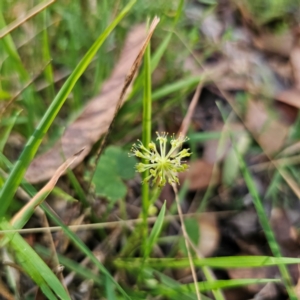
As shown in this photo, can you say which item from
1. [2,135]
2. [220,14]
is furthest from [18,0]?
[220,14]

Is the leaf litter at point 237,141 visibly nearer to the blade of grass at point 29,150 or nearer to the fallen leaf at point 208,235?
the fallen leaf at point 208,235

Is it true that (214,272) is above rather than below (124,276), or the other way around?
below

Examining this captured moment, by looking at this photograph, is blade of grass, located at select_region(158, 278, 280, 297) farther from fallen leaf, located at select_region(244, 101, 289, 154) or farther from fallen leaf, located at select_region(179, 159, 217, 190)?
fallen leaf, located at select_region(244, 101, 289, 154)

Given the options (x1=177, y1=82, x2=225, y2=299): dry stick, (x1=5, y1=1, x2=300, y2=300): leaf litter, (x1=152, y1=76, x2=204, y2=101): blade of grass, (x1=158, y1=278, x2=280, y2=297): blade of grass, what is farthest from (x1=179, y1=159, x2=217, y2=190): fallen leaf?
(x1=158, y1=278, x2=280, y2=297): blade of grass

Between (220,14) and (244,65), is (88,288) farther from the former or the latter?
(220,14)

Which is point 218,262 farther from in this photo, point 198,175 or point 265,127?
point 265,127

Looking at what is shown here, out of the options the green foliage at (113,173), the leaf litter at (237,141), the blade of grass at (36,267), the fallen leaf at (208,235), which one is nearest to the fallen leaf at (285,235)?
the leaf litter at (237,141)
